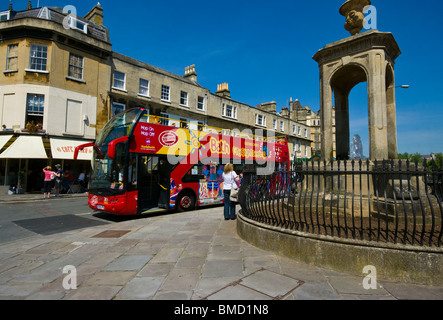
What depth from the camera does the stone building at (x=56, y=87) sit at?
1572 centimetres

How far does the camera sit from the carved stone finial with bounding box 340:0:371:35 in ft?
20.1

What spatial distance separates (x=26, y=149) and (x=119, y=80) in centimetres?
834

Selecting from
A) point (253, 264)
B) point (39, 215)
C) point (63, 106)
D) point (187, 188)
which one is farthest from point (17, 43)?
point (253, 264)

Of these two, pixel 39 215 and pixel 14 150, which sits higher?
pixel 14 150

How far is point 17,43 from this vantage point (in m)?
16.3

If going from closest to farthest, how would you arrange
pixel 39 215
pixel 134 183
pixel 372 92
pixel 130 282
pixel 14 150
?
1. pixel 130 282
2. pixel 372 92
3. pixel 134 183
4. pixel 39 215
5. pixel 14 150

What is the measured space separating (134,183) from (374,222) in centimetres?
685

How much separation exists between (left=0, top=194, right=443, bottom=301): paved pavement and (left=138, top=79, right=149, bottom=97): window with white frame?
1689 centimetres

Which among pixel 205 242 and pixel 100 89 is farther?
pixel 100 89

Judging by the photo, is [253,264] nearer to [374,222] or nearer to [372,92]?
[374,222]

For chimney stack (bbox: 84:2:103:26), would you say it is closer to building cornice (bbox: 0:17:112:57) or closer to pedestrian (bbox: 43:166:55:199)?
building cornice (bbox: 0:17:112:57)

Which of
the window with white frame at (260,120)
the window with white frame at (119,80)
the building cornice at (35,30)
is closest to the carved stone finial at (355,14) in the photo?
the window with white frame at (119,80)

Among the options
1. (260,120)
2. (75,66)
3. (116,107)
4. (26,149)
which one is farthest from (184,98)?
(26,149)

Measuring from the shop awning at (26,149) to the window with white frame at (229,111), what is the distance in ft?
56.5
